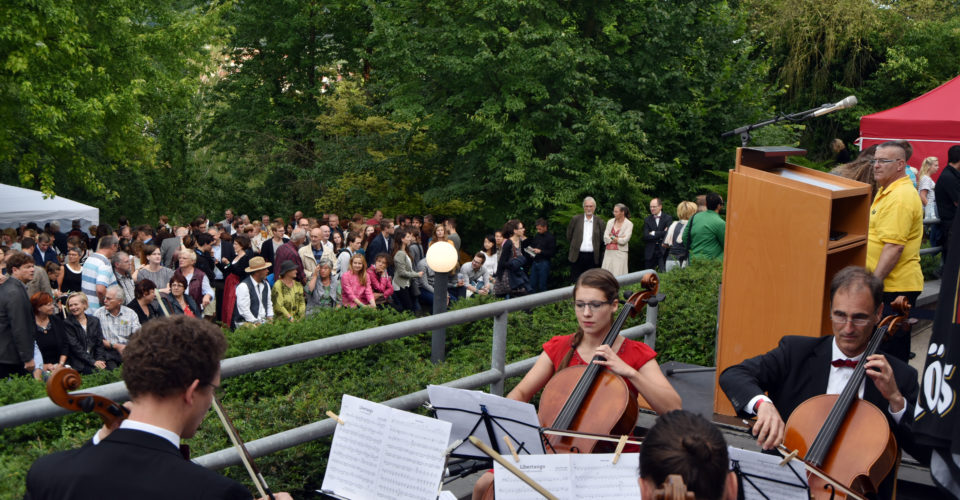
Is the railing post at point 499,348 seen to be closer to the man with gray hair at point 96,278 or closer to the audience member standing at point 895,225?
the audience member standing at point 895,225

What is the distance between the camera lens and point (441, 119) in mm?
20797

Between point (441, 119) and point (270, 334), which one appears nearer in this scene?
point (270, 334)

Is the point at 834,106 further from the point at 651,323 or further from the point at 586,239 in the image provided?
the point at 586,239

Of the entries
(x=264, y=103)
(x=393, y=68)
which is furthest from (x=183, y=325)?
(x=264, y=103)

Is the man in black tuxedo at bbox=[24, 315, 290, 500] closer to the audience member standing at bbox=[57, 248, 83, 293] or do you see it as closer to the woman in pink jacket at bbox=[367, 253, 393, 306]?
the woman in pink jacket at bbox=[367, 253, 393, 306]

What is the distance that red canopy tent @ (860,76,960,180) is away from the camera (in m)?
14.3

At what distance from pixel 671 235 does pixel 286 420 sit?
9.80m

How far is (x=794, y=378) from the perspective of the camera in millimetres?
4188

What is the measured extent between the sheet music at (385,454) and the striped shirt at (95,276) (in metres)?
8.56

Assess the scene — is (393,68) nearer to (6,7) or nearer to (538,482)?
(6,7)

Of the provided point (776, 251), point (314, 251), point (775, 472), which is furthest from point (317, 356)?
point (314, 251)

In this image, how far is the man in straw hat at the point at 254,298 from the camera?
1014 cm

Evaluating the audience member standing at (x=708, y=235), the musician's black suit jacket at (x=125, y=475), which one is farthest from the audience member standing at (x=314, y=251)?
the musician's black suit jacket at (x=125, y=475)

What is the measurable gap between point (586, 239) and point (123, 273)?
296 inches
